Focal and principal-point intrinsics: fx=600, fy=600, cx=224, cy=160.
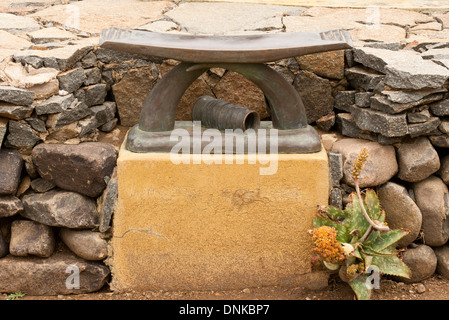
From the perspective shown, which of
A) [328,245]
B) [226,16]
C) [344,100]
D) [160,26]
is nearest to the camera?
Result: [328,245]

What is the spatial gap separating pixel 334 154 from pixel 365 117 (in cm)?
25

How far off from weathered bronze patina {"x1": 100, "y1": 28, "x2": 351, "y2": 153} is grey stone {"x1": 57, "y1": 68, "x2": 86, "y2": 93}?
1.04ft

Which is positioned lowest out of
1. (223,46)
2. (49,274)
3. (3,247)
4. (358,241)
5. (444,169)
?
(49,274)

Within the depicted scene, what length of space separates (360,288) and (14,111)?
1850mm

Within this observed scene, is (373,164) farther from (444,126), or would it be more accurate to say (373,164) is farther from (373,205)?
(444,126)

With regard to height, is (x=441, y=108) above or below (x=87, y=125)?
above

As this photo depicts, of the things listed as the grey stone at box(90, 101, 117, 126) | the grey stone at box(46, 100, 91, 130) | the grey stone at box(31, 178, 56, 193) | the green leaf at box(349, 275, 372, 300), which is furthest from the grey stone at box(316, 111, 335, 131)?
the grey stone at box(31, 178, 56, 193)

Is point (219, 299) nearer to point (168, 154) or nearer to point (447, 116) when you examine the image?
point (168, 154)

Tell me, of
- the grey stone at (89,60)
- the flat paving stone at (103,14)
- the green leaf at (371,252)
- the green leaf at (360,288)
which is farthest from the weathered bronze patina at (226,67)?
the flat paving stone at (103,14)

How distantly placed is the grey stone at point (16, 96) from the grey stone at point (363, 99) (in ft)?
5.45

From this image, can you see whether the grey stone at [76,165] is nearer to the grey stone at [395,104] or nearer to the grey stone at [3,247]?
the grey stone at [3,247]

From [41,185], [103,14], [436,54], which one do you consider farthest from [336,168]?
[103,14]

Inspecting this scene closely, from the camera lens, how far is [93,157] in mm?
3010

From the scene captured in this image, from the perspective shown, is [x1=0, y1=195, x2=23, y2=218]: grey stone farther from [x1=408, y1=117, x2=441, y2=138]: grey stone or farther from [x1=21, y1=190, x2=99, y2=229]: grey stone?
[x1=408, y1=117, x2=441, y2=138]: grey stone
